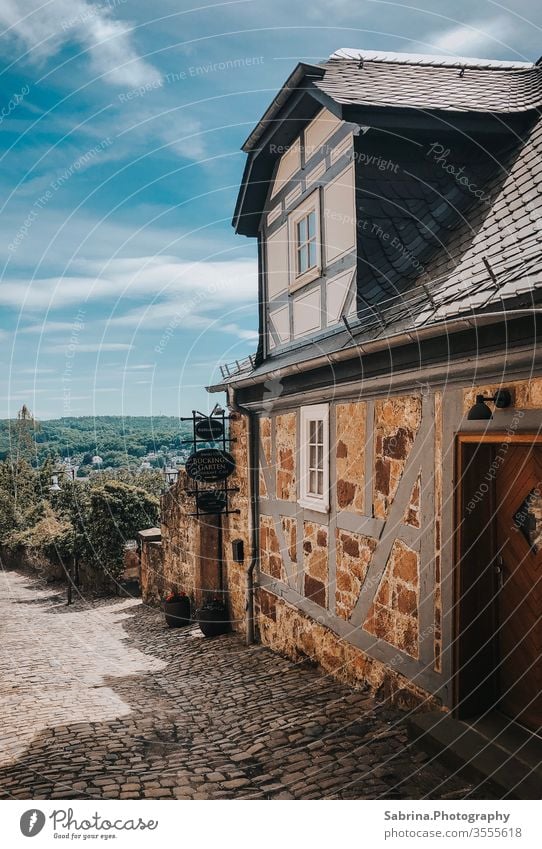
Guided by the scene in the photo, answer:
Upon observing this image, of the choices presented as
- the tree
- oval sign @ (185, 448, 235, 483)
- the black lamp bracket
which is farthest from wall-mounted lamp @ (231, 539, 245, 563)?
the tree

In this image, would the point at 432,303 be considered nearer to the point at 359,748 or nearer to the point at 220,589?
the point at 359,748

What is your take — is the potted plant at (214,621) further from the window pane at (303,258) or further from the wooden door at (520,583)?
the wooden door at (520,583)

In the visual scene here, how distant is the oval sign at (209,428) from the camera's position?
8719 mm

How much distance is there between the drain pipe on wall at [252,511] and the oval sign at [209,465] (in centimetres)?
57

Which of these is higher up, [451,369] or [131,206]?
[131,206]

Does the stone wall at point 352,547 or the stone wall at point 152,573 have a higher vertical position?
the stone wall at point 352,547

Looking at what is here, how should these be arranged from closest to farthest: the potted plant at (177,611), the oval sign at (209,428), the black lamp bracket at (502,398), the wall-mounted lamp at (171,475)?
the black lamp bracket at (502,398), the oval sign at (209,428), the potted plant at (177,611), the wall-mounted lamp at (171,475)

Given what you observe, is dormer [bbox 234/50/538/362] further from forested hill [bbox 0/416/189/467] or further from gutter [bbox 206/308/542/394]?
forested hill [bbox 0/416/189/467]

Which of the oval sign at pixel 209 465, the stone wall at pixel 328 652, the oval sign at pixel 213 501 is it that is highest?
the oval sign at pixel 209 465

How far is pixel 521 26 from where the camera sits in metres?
4.49

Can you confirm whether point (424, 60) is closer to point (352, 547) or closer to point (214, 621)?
point (352, 547)

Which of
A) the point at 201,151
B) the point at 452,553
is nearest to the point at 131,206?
the point at 201,151

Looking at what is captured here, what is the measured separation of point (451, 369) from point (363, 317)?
5.02 ft

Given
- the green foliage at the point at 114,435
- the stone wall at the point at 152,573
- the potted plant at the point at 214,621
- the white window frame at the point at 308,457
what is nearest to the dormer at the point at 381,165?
the white window frame at the point at 308,457
